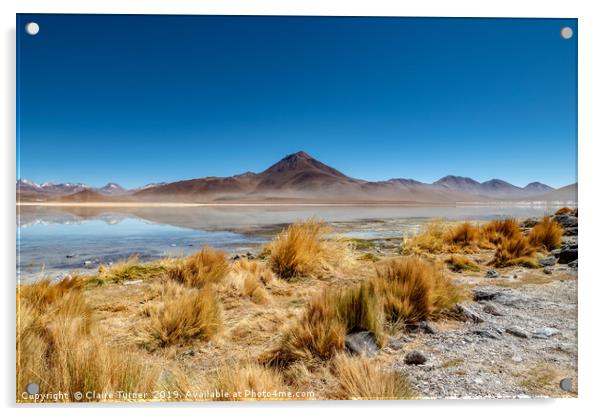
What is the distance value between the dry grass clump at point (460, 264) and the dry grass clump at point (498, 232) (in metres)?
0.42

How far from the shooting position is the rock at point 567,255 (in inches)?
93.9

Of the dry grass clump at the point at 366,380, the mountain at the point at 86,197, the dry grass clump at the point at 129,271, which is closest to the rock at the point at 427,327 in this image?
the dry grass clump at the point at 366,380

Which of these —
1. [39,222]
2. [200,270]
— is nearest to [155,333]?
[200,270]

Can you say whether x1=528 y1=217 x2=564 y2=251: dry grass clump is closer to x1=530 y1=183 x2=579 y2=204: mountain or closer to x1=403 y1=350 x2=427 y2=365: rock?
x1=530 y1=183 x2=579 y2=204: mountain

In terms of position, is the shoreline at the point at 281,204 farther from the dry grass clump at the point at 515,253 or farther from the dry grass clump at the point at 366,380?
the dry grass clump at the point at 366,380

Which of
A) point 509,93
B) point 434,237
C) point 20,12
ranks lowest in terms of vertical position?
point 434,237

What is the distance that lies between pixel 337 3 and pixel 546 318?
2.31 meters

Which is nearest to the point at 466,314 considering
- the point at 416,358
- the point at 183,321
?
the point at 416,358

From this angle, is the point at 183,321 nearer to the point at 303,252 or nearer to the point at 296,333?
the point at 296,333

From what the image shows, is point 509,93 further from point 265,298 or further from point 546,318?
point 265,298

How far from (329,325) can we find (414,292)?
635mm

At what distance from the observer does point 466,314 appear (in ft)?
6.45

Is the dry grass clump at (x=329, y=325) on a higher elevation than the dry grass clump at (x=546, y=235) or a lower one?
lower

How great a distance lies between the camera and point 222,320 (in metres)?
1.98
